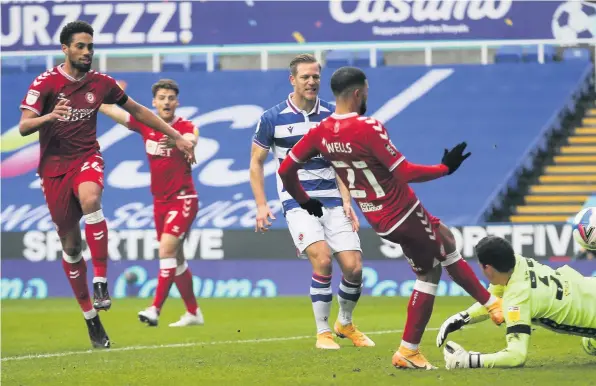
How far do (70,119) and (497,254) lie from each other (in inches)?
165

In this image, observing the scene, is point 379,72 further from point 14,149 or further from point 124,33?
point 14,149

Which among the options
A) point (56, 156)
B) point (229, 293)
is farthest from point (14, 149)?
point (56, 156)

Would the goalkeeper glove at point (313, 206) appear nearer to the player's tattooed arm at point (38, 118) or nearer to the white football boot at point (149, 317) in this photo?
the player's tattooed arm at point (38, 118)

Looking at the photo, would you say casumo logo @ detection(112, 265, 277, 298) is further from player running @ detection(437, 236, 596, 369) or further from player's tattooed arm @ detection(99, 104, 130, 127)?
player running @ detection(437, 236, 596, 369)

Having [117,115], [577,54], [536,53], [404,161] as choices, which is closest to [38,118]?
[117,115]

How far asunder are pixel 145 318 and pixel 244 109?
1359 cm

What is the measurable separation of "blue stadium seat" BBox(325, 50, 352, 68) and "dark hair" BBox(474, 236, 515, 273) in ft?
58.8

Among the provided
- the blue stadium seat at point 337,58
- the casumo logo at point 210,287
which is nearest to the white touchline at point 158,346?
the casumo logo at point 210,287

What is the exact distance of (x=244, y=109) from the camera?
2594 centimetres

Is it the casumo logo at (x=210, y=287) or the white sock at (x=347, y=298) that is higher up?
the white sock at (x=347, y=298)

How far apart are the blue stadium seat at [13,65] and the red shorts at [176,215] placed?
13982 millimetres

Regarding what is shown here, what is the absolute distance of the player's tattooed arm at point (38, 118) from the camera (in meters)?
9.62

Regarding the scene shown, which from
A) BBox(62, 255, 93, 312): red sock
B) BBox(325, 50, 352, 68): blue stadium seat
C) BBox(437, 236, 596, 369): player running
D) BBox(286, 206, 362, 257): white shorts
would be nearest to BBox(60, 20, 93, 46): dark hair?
BBox(62, 255, 93, 312): red sock

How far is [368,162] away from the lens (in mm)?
7809
